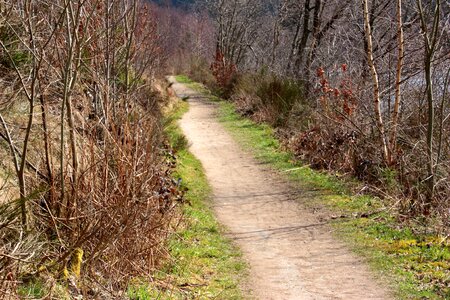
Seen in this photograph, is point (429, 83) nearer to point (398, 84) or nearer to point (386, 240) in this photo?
point (398, 84)

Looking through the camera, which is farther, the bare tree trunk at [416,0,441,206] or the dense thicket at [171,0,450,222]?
the dense thicket at [171,0,450,222]

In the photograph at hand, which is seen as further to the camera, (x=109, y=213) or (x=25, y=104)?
(x=25, y=104)

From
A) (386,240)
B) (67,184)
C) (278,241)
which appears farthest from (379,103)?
(67,184)

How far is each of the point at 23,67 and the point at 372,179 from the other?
5.96 metres

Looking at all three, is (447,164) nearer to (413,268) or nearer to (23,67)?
(413,268)

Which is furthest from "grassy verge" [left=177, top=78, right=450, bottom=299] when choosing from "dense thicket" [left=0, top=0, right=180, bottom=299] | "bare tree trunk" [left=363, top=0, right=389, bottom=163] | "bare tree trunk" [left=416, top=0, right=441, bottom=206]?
"dense thicket" [left=0, top=0, right=180, bottom=299]

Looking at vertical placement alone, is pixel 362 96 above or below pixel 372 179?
above

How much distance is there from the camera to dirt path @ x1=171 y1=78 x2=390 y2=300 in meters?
5.96

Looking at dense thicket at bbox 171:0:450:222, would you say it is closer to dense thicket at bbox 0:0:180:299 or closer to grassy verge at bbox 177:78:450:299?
grassy verge at bbox 177:78:450:299

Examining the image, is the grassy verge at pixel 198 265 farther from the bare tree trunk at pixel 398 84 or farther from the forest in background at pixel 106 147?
the bare tree trunk at pixel 398 84

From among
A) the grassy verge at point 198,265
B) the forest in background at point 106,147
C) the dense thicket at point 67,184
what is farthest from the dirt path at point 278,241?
the dense thicket at point 67,184

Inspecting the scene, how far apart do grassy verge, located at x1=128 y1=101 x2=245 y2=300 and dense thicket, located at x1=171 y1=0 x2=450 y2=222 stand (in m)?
2.52

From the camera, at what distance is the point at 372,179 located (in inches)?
405

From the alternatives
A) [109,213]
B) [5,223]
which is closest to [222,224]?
[109,213]
